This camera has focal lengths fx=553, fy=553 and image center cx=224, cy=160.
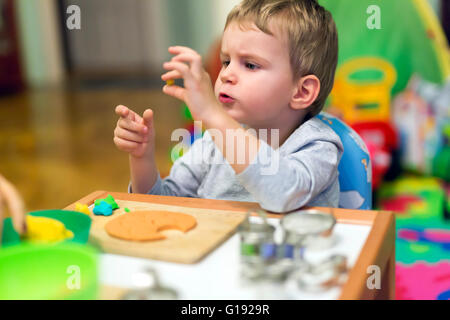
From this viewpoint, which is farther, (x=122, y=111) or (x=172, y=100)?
(x=172, y=100)

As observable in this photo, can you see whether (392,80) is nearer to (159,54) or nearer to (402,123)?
(402,123)

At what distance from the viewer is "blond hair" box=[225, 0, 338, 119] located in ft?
2.63

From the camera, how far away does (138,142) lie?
828 millimetres

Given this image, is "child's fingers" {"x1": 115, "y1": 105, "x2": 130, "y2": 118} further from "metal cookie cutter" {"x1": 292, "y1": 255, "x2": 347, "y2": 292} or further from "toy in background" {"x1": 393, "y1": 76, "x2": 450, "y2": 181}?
"toy in background" {"x1": 393, "y1": 76, "x2": 450, "y2": 181}

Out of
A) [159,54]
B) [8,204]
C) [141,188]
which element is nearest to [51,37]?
[159,54]

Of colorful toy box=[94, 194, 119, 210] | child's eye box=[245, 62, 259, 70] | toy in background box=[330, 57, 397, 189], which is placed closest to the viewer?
colorful toy box=[94, 194, 119, 210]

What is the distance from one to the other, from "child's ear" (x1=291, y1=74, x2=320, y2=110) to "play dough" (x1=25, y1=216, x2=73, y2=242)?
42 cm

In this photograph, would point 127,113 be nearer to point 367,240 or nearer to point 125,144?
point 125,144

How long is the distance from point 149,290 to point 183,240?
0.38 ft
